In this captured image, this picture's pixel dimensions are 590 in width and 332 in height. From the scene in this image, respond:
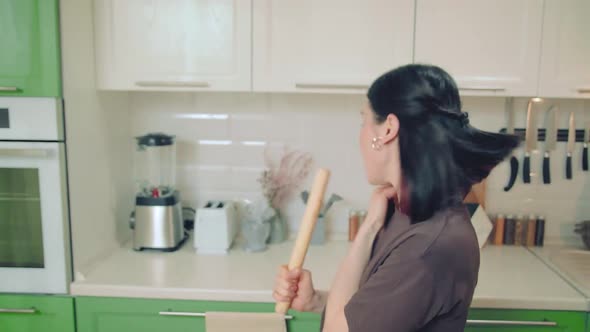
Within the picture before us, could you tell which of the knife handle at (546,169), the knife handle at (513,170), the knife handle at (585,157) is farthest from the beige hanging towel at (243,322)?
the knife handle at (585,157)

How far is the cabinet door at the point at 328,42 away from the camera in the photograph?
64.0 inches

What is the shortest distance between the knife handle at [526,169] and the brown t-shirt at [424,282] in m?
1.23

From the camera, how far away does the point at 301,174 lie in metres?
2.03

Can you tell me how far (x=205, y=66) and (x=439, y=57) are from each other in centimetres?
84

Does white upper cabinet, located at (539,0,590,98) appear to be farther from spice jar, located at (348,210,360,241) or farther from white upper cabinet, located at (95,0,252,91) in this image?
white upper cabinet, located at (95,0,252,91)

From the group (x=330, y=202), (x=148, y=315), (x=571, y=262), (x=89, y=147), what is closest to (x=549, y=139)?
(x=571, y=262)

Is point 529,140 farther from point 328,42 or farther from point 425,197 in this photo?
point 425,197

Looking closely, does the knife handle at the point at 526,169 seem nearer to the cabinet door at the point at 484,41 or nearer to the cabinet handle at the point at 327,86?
the cabinet door at the point at 484,41

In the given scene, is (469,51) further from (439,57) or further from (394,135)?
(394,135)

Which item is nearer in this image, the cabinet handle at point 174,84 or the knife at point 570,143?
the cabinet handle at point 174,84

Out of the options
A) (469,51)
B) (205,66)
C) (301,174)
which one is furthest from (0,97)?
(469,51)

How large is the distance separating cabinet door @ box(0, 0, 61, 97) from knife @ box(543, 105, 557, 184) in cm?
185

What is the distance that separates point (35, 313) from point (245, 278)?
69cm

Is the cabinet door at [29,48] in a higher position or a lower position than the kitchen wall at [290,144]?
higher
